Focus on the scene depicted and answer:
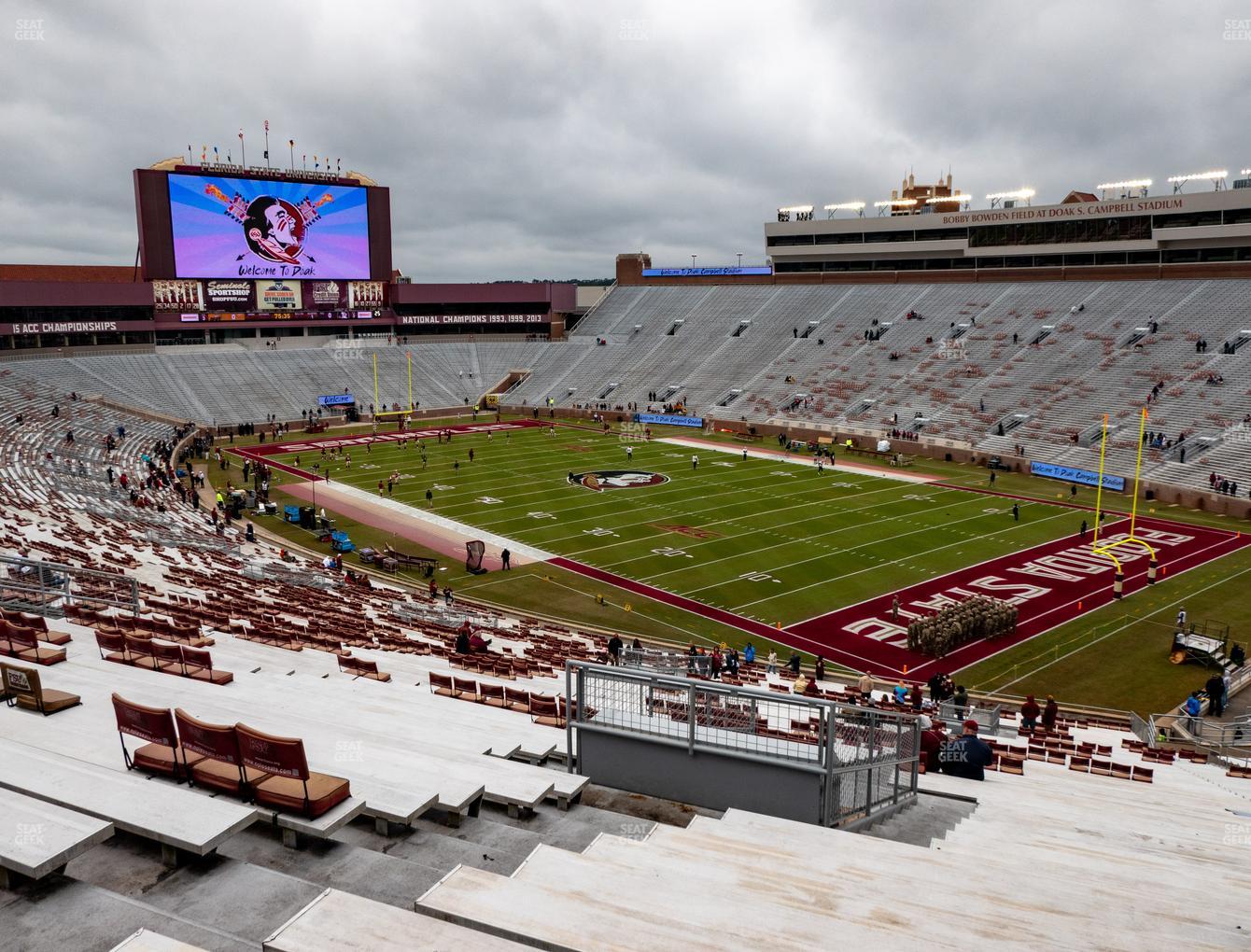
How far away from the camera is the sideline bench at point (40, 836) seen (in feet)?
14.9

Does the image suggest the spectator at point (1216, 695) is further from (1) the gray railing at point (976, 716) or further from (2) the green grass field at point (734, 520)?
(2) the green grass field at point (734, 520)

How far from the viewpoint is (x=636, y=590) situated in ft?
91.8

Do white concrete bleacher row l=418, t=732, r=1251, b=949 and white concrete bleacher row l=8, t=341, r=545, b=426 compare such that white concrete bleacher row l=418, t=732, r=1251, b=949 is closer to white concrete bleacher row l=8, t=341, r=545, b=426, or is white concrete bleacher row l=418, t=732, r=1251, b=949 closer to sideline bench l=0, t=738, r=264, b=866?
sideline bench l=0, t=738, r=264, b=866

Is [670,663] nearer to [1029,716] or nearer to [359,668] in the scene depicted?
[359,668]

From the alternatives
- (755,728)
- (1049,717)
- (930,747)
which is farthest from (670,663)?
(755,728)

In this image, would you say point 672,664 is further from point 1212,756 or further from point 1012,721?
point 1212,756

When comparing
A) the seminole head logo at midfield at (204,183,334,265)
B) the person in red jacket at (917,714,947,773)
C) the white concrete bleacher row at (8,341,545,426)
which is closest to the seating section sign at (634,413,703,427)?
the white concrete bleacher row at (8,341,545,426)

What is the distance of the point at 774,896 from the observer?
16.1 feet

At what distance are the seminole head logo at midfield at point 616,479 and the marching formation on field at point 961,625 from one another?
68.8 ft

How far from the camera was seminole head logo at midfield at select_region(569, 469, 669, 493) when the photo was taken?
43.5 metres

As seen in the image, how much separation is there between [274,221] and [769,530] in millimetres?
55690

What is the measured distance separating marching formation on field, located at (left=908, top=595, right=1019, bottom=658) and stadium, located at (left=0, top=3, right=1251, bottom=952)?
130mm

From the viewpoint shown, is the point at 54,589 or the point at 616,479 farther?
the point at 616,479

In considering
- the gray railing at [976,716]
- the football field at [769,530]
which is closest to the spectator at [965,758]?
the gray railing at [976,716]
